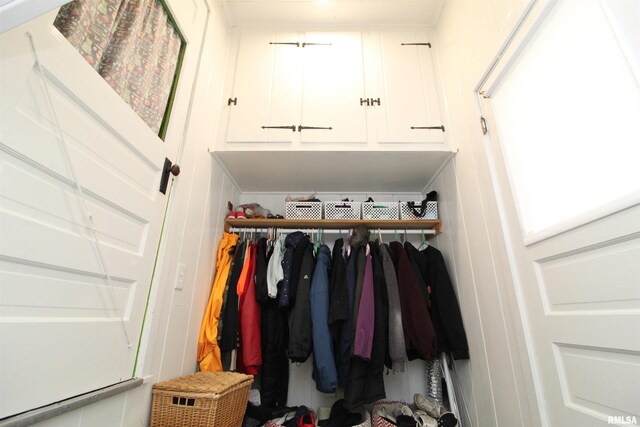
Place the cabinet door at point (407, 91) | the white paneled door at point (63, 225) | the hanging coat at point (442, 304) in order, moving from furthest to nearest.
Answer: the cabinet door at point (407, 91)
the hanging coat at point (442, 304)
the white paneled door at point (63, 225)

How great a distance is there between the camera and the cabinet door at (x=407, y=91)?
1807 millimetres

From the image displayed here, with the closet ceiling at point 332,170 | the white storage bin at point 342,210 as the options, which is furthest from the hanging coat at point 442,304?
the closet ceiling at point 332,170

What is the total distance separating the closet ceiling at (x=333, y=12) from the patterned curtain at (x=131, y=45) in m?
0.92

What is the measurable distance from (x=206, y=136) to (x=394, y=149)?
3.96 ft

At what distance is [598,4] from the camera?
2.76 ft

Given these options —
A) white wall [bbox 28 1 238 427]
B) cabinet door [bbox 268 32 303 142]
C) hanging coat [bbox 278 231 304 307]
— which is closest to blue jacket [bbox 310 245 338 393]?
hanging coat [bbox 278 231 304 307]

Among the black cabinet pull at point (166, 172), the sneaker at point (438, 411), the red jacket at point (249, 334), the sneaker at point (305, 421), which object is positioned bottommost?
the sneaker at point (305, 421)

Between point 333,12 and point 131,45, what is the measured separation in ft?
5.15

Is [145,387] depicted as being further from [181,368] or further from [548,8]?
[548,8]

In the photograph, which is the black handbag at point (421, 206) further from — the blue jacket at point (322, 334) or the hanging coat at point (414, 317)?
the blue jacket at point (322, 334)

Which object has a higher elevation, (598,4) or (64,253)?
(598,4)

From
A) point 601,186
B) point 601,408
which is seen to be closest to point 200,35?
point 601,186

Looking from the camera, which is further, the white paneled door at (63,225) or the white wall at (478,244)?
the white wall at (478,244)

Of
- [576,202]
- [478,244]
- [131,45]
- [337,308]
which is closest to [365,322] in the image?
[337,308]
